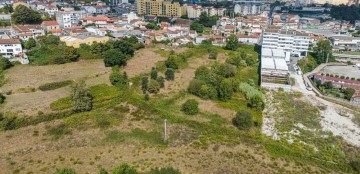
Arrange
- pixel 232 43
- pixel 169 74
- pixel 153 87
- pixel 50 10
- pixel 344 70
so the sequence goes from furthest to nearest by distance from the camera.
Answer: pixel 50 10
pixel 232 43
pixel 344 70
pixel 169 74
pixel 153 87

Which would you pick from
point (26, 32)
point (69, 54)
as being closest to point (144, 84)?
point (69, 54)

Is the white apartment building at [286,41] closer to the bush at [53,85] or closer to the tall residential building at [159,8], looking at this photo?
the bush at [53,85]

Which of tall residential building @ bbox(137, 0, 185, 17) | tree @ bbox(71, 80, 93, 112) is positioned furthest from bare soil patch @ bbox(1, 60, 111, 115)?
tall residential building @ bbox(137, 0, 185, 17)

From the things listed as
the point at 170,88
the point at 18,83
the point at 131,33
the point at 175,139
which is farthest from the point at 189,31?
Result: the point at 175,139

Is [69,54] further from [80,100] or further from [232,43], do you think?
[232,43]

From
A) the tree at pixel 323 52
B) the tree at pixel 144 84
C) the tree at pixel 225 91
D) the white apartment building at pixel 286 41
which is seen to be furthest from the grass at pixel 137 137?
the tree at pixel 323 52

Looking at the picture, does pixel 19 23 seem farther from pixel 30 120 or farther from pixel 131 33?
pixel 30 120
